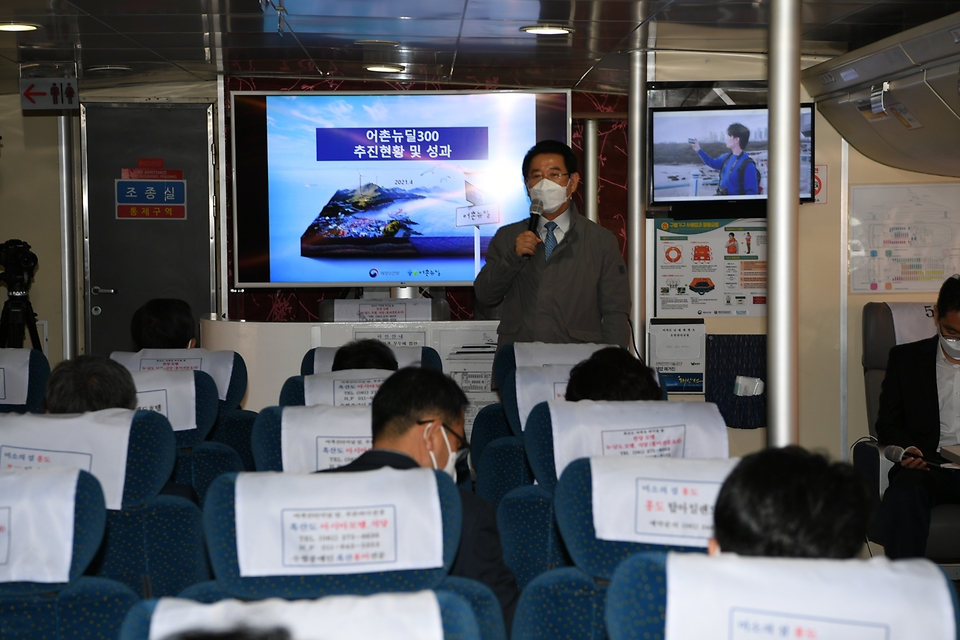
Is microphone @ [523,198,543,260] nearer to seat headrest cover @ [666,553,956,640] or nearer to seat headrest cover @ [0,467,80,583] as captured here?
seat headrest cover @ [0,467,80,583]

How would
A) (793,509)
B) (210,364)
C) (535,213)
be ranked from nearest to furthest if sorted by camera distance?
(793,509) → (210,364) → (535,213)

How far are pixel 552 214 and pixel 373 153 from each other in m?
2.56

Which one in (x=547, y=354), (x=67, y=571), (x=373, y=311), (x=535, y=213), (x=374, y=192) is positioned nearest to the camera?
(x=67, y=571)

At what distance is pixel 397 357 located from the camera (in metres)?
3.91

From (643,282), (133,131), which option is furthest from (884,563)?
(133,131)

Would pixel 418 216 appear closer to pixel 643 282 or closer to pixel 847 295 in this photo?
pixel 643 282

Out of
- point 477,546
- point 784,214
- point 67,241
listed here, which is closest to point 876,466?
point 784,214

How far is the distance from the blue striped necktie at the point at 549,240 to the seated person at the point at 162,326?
1.56 m

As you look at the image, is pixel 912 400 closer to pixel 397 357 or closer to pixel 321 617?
pixel 397 357

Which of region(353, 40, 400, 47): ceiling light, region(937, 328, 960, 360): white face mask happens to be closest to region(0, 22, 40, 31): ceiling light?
region(353, 40, 400, 47): ceiling light

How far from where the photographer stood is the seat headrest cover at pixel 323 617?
1.16m

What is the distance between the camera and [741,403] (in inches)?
227

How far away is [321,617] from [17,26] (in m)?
5.27

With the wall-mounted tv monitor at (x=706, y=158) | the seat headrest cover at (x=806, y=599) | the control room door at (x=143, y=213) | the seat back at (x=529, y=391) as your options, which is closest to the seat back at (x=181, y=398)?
the seat back at (x=529, y=391)
